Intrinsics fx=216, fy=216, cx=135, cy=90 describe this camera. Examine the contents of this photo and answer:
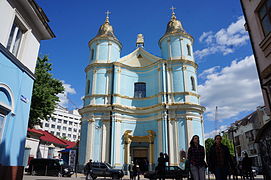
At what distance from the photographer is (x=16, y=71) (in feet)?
29.8

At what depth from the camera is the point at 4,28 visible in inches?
321

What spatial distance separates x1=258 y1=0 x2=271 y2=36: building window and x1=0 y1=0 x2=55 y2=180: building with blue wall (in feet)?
32.9

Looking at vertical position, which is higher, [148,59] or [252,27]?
[148,59]

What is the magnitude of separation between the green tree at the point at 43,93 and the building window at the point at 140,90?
10.8 m

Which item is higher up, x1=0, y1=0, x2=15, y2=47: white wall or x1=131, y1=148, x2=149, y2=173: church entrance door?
x1=0, y1=0, x2=15, y2=47: white wall

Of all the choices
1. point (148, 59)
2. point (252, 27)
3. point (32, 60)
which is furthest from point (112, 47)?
point (252, 27)

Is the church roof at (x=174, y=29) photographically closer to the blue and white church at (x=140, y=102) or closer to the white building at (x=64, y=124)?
the blue and white church at (x=140, y=102)

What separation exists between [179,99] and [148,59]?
8.08 metres

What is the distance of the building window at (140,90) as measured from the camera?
28.9 meters

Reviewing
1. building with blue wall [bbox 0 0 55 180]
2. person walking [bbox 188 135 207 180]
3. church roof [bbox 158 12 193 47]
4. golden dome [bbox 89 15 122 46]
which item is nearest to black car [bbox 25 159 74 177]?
building with blue wall [bbox 0 0 55 180]

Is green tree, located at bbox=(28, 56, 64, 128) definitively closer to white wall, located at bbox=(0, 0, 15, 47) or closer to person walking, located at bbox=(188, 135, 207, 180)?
white wall, located at bbox=(0, 0, 15, 47)

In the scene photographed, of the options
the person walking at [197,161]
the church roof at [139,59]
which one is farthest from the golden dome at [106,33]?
the person walking at [197,161]

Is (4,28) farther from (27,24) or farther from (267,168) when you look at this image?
(267,168)

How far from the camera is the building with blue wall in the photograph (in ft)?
27.0
